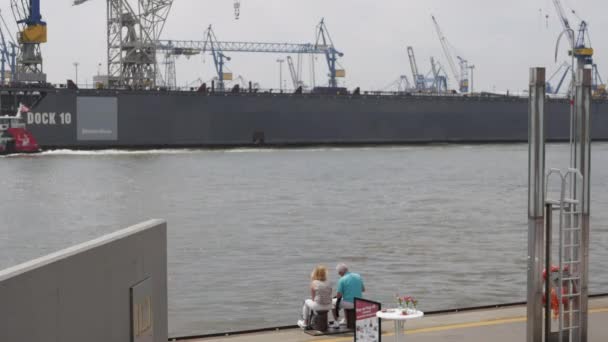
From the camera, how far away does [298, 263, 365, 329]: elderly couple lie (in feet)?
38.0

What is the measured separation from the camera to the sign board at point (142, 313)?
708cm

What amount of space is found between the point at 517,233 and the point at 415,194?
50.2ft

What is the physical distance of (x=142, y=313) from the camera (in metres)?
7.32

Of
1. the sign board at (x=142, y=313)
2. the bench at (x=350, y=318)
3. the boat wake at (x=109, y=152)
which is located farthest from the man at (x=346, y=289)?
the boat wake at (x=109, y=152)

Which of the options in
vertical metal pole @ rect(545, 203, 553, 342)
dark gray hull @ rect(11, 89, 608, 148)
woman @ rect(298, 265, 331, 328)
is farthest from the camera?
dark gray hull @ rect(11, 89, 608, 148)

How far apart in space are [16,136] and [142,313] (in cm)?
7504

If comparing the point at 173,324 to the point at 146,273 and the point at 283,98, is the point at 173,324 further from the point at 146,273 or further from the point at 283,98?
the point at 283,98

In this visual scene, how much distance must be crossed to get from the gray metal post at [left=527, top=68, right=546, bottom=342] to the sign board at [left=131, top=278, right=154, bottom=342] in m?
3.78

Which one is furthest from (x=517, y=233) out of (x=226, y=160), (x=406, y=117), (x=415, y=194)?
(x=406, y=117)

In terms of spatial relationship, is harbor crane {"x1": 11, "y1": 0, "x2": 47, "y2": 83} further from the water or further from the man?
the man

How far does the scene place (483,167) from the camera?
67.1 metres

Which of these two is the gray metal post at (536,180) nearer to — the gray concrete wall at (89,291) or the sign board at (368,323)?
the sign board at (368,323)

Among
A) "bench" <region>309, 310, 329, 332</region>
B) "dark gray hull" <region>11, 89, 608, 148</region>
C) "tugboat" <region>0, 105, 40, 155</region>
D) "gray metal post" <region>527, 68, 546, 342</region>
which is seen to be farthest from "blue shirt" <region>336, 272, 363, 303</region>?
"dark gray hull" <region>11, 89, 608, 148</region>

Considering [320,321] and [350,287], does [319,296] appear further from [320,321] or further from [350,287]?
[350,287]
